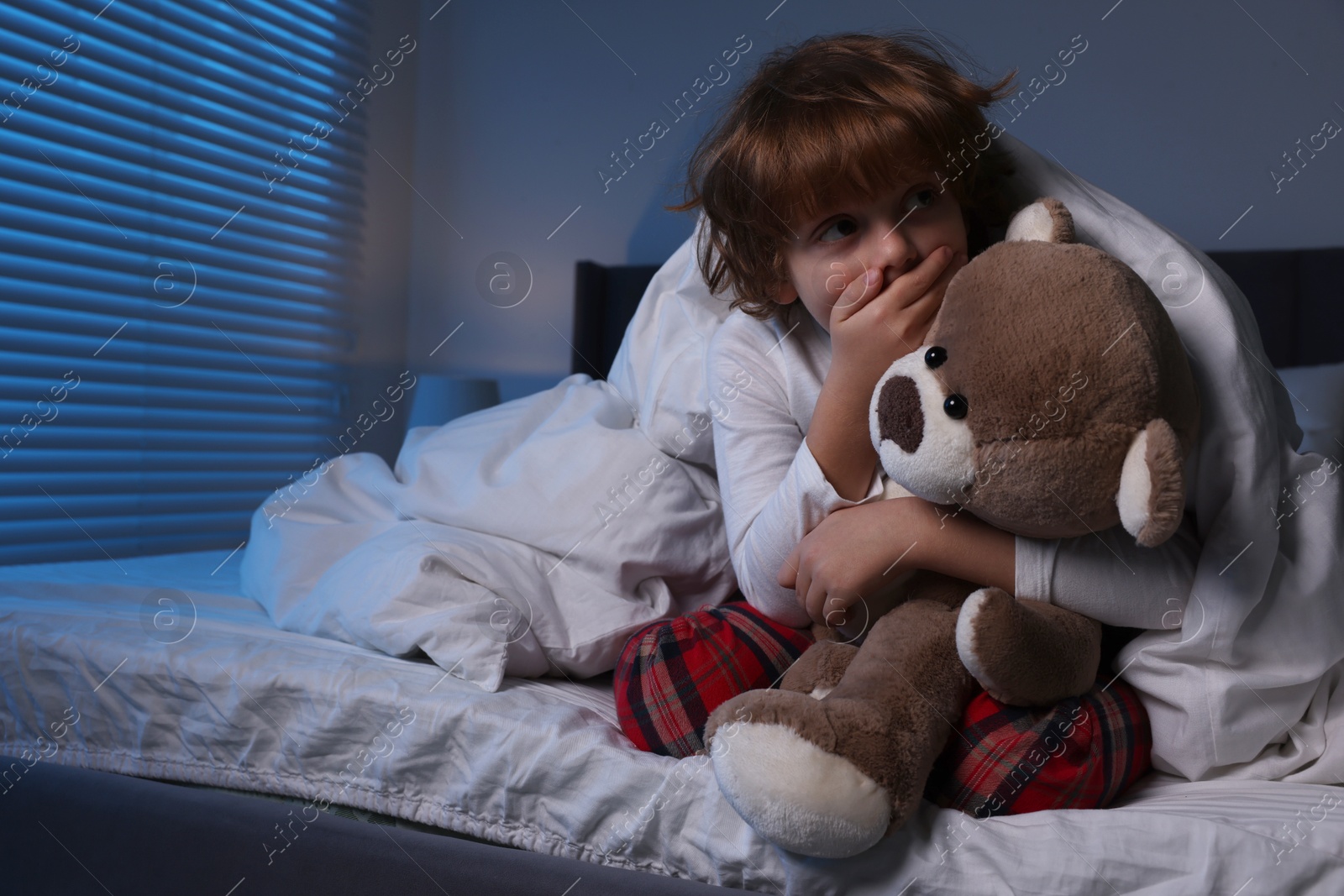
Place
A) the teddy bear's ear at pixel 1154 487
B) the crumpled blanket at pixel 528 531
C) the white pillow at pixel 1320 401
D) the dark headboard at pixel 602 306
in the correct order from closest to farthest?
Result: the teddy bear's ear at pixel 1154 487 < the crumpled blanket at pixel 528 531 < the white pillow at pixel 1320 401 < the dark headboard at pixel 602 306

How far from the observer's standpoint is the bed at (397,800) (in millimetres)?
575

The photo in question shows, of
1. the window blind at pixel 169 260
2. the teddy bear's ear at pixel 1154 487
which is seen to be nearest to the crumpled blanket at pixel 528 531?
the teddy bear's ear at pixel 1154 487

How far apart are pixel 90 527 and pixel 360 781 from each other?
1.13m

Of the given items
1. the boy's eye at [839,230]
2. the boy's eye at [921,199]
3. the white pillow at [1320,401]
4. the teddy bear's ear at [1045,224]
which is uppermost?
the boy's eye at [839,230]

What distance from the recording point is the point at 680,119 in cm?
193

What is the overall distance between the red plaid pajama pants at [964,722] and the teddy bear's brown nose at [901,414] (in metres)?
0.22

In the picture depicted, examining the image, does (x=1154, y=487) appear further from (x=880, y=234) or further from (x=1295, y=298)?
(x=1295, y=298)

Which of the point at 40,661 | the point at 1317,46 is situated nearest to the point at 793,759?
the point at 40,661

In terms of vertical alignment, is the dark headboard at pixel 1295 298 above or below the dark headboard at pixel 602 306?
below

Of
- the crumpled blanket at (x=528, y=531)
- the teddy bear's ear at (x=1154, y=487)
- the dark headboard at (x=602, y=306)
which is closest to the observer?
the teddy bear's ear at (x=1154, y=487)

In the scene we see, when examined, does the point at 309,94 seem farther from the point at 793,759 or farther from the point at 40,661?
the point at 793,759

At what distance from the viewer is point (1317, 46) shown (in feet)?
4.86

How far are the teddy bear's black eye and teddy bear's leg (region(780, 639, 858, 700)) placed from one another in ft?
0.73

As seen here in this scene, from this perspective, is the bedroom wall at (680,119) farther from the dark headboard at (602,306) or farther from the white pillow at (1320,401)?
the white pillow at (1320,401)
